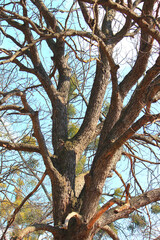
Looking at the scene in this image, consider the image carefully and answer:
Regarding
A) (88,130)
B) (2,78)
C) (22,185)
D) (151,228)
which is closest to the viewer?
(151,228)

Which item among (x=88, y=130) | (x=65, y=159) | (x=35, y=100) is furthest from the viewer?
(x=35, y=100)

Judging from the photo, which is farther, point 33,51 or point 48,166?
point 33,51

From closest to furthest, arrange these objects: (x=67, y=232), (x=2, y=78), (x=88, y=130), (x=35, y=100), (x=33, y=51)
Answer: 1. (x=67, y=232)
2. (x=88, y=130)
3. (x=33, y=51)
4. (x=2, y=78)
5. (x=35, y=100)

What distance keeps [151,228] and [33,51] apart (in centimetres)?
249

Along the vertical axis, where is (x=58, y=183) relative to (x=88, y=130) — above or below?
below

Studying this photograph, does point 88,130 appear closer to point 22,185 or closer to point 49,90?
point 49,90

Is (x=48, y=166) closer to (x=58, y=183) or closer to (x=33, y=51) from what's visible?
(x=58, y=183)

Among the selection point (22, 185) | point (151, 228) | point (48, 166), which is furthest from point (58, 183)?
point (22, 185)

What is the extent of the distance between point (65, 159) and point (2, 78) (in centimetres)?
158

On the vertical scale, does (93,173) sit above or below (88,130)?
below

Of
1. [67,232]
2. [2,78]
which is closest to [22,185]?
[2,78]

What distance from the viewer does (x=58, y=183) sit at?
2713mm

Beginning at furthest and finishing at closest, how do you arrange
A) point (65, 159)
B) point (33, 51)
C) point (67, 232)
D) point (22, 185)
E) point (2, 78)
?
point (22, 185) < point (2, 78) < point (33, 51) < point (65, 159) < point (67, 232)

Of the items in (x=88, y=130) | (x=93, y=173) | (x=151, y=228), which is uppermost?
(x=88, y=130)
